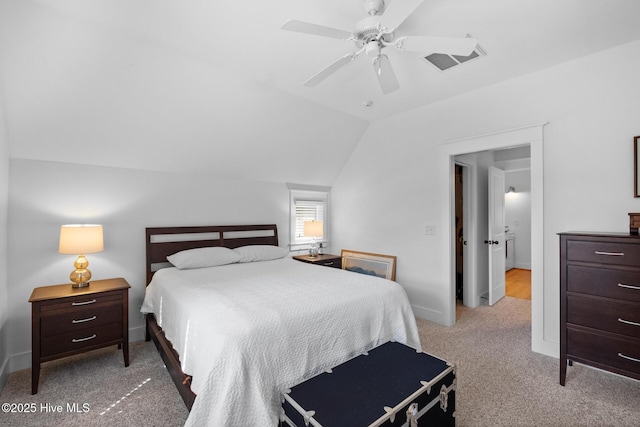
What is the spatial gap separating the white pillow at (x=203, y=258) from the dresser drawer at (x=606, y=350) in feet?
10.7

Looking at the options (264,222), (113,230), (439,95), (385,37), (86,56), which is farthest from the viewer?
(264,222)

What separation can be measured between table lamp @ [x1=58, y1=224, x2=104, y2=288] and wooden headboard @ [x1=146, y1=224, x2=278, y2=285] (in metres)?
0.65

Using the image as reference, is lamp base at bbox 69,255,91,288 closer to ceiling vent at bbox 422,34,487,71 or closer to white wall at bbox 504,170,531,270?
ceiling vent at bbox 422,34,487,71

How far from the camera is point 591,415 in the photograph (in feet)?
6.68

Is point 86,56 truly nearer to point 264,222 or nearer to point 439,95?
point 264,222

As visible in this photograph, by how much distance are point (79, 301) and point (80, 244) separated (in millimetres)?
481

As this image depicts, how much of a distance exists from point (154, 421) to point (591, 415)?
9.57 feet

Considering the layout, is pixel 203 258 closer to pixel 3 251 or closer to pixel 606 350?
pixel 3 251

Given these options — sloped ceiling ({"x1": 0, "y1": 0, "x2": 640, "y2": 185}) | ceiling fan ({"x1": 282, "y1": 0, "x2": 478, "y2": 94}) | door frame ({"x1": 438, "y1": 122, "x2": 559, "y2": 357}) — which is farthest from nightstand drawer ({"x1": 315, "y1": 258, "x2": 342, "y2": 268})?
ceiling fan ({"x1": 282, "y1": 0, "x2": 478, "y2": 94})

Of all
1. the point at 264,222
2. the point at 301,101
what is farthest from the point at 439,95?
the point at 264,222

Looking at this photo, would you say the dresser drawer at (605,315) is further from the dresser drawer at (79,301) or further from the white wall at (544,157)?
the dresser drawer at (79,301)

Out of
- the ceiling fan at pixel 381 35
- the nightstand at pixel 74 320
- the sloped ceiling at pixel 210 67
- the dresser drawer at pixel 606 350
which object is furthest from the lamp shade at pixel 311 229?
the dresser drawer at pixel 606 350

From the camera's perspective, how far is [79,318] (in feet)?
8.31

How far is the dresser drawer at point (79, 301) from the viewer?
239 cm
